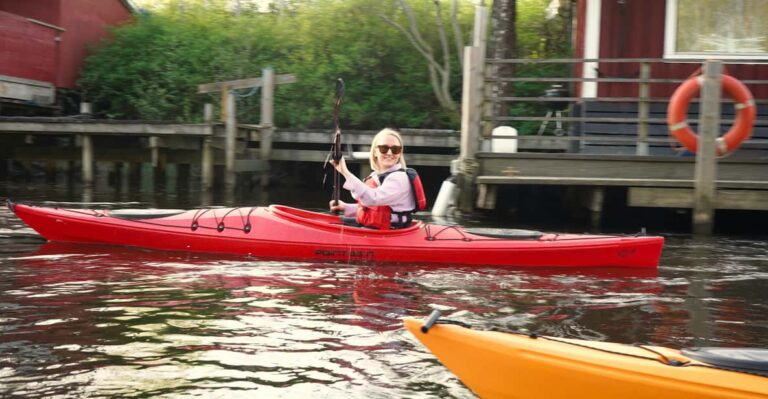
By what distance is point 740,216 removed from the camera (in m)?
11.5

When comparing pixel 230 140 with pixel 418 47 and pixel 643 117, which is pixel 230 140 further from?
pixel 643 117

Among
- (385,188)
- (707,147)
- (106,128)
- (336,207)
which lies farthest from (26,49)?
(707,147)

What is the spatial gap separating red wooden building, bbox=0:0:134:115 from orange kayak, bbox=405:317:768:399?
14527mm

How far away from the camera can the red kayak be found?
24.3 ft

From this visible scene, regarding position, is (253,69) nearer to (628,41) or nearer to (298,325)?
(628,41)

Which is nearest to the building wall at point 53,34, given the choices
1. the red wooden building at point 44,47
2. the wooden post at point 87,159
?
the red wooden building at point 44,47

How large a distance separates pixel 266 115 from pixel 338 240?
25.1 feet

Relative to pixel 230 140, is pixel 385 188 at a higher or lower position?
lower

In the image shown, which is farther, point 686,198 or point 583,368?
point 686,198

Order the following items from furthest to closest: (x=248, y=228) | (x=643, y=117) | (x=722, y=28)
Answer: (x=722, y=28)
(x=643, y=117)
(x=248, y=228)

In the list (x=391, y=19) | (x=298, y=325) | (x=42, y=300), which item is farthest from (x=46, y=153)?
(x=298, y=325)

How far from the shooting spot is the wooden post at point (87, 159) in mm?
15211

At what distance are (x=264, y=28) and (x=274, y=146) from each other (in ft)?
9.61

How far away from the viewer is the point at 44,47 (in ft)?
56.9
